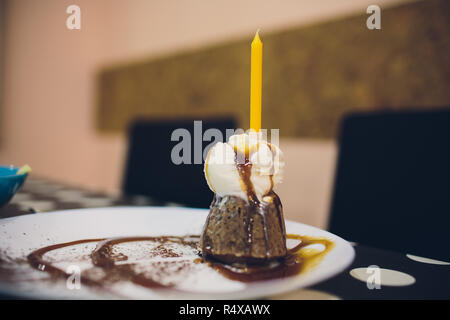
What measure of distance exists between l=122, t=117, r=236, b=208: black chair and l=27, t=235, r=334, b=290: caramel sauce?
33.8 inches

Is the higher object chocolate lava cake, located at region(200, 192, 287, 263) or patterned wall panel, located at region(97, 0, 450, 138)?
patterned wall panel, located at region(97, 0, 450, 138)

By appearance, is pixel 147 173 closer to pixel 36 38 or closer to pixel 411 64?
pixel 411 64

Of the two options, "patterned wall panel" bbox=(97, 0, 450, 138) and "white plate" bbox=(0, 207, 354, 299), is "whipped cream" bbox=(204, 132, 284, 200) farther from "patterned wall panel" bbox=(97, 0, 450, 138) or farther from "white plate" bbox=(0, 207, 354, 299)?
"patterned wall panel" bbox=(97, 0, 450, 138)

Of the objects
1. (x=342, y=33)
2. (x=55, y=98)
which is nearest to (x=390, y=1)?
(x=342, y=33)

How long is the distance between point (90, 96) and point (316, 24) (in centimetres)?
230

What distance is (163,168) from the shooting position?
1.74m

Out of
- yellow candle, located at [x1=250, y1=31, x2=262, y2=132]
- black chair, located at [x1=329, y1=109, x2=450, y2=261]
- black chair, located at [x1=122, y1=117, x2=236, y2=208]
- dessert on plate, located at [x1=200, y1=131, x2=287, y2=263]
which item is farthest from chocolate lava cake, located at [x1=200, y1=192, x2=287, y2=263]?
black chair, located at [x1=122, y1=117, x2=236, y2=208]

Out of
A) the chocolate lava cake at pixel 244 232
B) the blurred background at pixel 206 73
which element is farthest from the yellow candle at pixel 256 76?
the blurred background at pixel 206 73

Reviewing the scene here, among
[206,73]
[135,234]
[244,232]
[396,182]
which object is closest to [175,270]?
[244,232]

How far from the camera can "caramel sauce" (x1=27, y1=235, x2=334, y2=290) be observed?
17.7 inches

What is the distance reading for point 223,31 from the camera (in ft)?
A: 7.64

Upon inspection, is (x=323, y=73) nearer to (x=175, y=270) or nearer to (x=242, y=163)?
(x=242, y=163)

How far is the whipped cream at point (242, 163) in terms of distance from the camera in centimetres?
60

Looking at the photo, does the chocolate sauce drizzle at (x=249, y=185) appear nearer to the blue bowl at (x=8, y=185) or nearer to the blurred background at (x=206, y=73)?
the blue bowl at (x=8, y=185)
